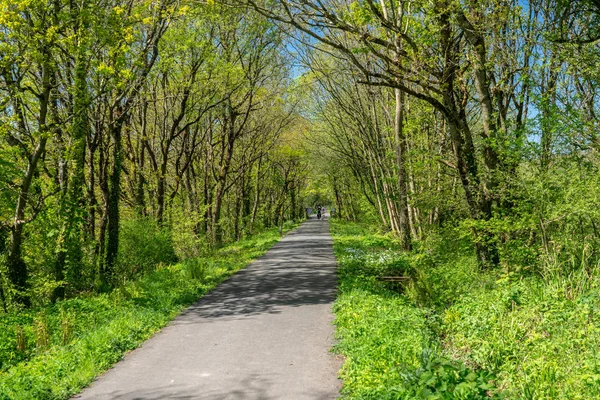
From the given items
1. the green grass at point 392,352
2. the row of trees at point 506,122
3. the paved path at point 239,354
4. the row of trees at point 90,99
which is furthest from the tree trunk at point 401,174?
the row of trees at point 90,99

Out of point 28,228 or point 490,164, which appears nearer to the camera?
point 490,164

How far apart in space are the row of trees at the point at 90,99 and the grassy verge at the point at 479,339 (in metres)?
8.13

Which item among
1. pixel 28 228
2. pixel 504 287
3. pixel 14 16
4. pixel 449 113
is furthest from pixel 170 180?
pixel 504 287

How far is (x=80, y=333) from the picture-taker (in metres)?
8.31

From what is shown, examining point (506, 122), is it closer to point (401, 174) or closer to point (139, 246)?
point (401, 174)

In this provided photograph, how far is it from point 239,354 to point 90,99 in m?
8.77

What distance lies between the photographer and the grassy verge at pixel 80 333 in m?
5.81

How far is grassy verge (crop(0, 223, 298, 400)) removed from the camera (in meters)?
5.81

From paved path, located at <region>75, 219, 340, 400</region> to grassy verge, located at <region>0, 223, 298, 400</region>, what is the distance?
30 cm

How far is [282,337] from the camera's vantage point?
7.50 meters

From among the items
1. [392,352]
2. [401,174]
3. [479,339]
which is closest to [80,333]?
[392,352]

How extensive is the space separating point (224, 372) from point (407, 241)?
11.6m

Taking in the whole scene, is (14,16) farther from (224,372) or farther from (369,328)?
(369,328)

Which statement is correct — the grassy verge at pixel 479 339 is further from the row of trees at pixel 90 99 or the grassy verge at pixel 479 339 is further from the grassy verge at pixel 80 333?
the row of trees at pixel 90 99
